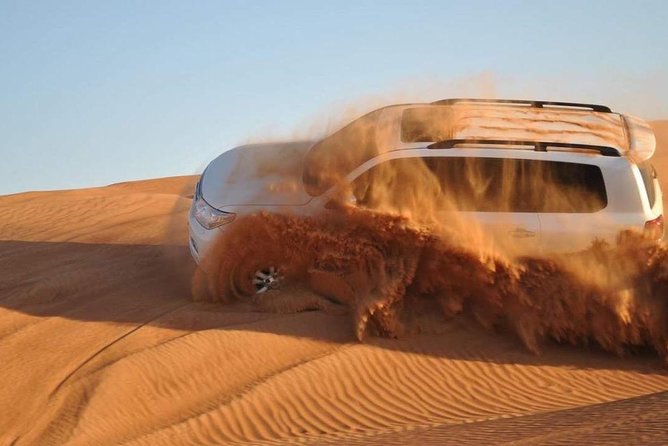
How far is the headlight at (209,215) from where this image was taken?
1005 cm

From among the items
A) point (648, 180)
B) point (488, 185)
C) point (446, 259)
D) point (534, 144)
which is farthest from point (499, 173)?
point (648, 180)

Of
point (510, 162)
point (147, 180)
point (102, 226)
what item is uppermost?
point (510, 162)

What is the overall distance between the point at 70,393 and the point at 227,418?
149 centimetres

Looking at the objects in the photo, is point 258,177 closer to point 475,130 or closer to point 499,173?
point 475,130

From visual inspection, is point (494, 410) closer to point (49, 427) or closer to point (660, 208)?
point (660, 208)

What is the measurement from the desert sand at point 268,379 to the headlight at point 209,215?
0.92 m

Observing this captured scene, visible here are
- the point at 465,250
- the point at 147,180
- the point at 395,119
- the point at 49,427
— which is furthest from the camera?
the point at 147,180

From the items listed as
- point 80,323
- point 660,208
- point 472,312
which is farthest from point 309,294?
point 660,208

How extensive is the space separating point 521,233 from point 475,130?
1230mm

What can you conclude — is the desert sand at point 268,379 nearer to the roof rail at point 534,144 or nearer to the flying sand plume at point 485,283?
the flying sand plume at point 485,283

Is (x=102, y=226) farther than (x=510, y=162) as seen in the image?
Yes

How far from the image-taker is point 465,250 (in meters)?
9.40

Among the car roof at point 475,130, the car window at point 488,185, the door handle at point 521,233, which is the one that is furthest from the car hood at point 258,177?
Result: the door handle at point 521,233

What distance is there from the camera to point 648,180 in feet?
32.2
